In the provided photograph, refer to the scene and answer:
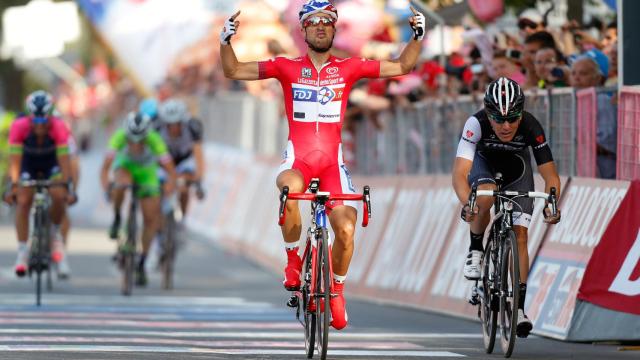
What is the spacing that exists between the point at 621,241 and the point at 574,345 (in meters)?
0.83

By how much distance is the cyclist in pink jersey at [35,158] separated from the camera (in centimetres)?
1900

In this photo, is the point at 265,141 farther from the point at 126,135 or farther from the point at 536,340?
the point at 536,340

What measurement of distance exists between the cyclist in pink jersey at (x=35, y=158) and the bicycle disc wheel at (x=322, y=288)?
7.80 m

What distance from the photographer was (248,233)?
28.3m

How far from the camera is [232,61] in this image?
1250cm

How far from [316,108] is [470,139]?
1.08m

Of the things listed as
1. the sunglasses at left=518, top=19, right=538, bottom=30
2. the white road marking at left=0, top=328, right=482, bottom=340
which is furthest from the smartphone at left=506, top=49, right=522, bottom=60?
the white road marking at left=0, top=328, right=482, bottom=340

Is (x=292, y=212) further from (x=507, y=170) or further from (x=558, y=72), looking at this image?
(x=558, y=72)

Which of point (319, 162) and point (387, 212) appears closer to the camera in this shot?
point (319, 162)

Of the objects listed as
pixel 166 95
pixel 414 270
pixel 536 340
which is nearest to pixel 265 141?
pixel 166 95

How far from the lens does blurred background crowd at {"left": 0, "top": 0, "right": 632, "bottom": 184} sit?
16.6 meters

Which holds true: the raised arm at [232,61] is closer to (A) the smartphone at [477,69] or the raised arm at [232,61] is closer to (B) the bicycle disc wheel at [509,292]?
(B) the bicycle disc wheel at [509,292]

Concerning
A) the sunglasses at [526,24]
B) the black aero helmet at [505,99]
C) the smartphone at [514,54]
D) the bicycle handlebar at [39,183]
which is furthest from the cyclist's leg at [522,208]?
the bicycle handlebar at [39,183]

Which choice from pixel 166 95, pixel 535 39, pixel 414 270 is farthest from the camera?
pixel 166 95
